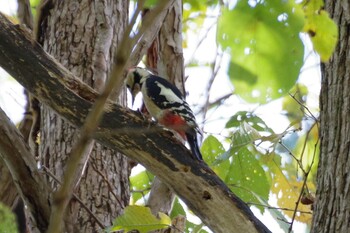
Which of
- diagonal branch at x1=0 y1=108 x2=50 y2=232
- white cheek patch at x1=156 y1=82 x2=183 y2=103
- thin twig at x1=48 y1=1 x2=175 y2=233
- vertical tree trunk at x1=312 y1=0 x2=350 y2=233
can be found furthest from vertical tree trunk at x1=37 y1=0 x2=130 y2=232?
thin twig at x1=48 y1=1 x2=175 y2=233

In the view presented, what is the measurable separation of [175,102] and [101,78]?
0.45m

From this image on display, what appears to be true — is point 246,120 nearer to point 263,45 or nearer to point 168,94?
point 168,94

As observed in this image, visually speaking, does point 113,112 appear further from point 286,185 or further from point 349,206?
point 286,185

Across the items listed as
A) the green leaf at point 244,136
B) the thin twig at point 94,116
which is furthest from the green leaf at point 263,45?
the green leaf at point 244,136

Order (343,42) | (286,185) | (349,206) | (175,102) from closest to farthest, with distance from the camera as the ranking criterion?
1. (349,206)
2. (343,42)
3. (175,102)
4. (286,185)

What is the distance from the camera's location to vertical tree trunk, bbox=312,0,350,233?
2023 mm

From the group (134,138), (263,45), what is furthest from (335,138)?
(263,45)

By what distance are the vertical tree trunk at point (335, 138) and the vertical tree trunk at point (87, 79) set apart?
42.4 inches

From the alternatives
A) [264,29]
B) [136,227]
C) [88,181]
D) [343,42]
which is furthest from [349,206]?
[88,181]

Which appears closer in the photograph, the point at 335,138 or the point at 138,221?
the point at 335,138

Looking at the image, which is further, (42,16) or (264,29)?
(42,16)

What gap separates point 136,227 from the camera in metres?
2.25

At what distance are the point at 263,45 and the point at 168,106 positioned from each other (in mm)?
2171

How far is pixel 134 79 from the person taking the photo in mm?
3912
